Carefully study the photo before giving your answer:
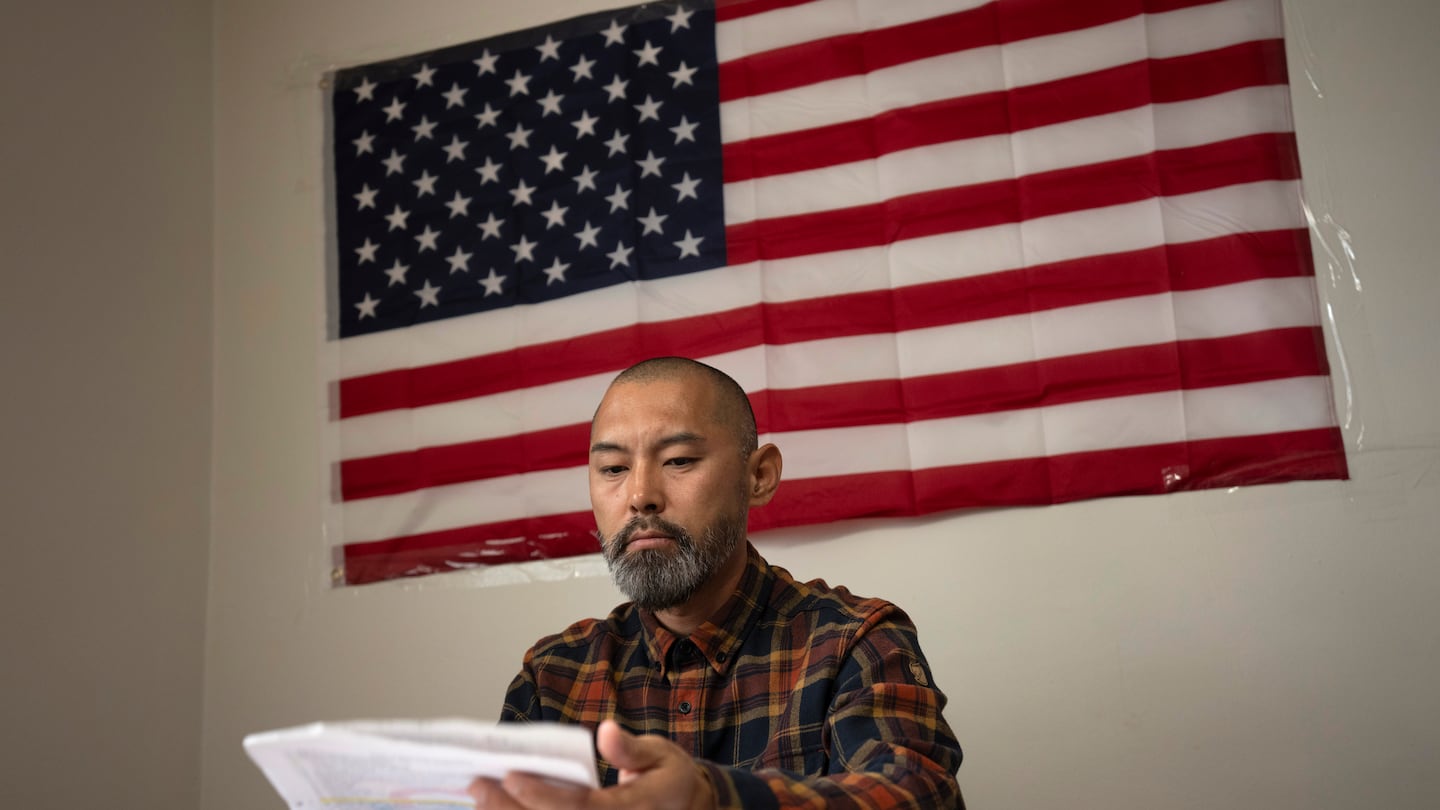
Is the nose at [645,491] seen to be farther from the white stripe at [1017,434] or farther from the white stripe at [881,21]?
the white stripe at [881,21]

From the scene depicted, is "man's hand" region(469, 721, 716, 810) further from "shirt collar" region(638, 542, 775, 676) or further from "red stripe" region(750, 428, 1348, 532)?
"red stripe" region(750, 428, 1348, 532)

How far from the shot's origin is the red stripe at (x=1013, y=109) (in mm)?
2232

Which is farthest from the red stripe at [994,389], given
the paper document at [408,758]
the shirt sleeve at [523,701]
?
the paper document at [408,758]

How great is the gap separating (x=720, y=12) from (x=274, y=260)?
1.31m

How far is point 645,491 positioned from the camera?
1698 mm

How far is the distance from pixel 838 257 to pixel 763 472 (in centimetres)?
73

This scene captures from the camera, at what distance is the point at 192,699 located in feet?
9.22

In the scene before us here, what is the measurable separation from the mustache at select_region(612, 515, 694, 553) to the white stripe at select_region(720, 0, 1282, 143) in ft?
3.84

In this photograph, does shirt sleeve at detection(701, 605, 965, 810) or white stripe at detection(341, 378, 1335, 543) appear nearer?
shirt sleeve at detection(701, 605, 965, 810)

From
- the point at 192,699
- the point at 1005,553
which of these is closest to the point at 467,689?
the point at 192,699

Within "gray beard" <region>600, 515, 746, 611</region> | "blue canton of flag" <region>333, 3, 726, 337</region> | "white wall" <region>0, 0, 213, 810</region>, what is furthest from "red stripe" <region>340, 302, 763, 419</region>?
"gray beard" <region>600, 515, 746, 611</region>

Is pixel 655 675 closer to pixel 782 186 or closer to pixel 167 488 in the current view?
pixel 782 186

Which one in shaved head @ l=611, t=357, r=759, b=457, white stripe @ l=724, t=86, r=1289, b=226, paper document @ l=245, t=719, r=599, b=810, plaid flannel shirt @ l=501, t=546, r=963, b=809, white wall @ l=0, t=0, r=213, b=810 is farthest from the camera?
white wall @ l=0, t=0, r=213, b=810

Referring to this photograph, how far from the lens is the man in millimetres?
1438
